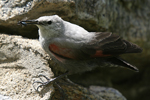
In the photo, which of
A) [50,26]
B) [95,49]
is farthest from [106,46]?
[50,26]

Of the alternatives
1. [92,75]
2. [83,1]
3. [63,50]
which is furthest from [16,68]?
[92,75]

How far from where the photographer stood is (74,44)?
8.70 feet

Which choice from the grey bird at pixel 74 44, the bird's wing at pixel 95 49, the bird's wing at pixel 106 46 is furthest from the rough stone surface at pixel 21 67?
the bird's wing at pixel 106 46

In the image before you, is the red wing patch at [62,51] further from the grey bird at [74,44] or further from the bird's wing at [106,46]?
the bird's wing at [106,46]

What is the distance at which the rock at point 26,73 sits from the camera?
8.18ft

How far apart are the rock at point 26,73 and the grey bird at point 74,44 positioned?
0.64ft

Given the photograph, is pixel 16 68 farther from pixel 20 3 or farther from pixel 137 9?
pixel 137 9

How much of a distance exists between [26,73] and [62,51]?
23.9 inches

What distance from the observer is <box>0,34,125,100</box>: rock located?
249cm

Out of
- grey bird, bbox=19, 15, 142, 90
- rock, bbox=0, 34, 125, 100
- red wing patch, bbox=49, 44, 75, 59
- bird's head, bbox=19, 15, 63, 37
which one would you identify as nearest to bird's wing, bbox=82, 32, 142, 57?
grey bird, bbox=19, 15, 142, 90

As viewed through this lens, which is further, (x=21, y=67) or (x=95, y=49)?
(x=21, y=67)

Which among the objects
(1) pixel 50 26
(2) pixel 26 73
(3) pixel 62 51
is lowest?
(2) pixel 26 73

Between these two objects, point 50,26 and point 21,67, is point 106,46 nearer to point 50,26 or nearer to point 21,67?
point 50,26

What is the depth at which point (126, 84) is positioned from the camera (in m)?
5.09
